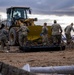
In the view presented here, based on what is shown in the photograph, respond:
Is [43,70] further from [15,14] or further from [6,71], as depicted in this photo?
[15,14]

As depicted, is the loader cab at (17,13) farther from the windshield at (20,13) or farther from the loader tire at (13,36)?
the loader tire at (13,36)

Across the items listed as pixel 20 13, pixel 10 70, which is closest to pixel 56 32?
pixel 20 13

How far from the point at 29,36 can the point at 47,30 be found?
1.49m

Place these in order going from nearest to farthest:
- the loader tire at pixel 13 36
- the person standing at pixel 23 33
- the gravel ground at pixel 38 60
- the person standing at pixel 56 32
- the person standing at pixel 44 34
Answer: the gravel ground at pixel 38 60 < the person standing at pixel 23 33 < the person standing at pixel 56 32 < the person standing at pixel 44 34 < the loader tire at pixel 13 36

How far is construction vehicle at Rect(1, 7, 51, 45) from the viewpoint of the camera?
2286 cm

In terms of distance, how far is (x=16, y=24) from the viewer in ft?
80.2

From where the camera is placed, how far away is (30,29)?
22.5m

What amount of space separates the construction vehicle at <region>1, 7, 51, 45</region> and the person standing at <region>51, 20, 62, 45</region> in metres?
1.49

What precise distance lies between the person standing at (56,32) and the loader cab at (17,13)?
457 centimetres

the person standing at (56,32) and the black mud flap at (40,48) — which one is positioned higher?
the person standing at (56,32)

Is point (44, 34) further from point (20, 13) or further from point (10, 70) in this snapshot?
point (10, 70)

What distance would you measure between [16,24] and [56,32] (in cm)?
420

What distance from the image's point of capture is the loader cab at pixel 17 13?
83.1ft

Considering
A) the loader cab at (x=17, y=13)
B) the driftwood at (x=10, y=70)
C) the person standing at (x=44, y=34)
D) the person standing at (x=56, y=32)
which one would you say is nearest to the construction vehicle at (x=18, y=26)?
the loader cab at (x=17, y=13)
